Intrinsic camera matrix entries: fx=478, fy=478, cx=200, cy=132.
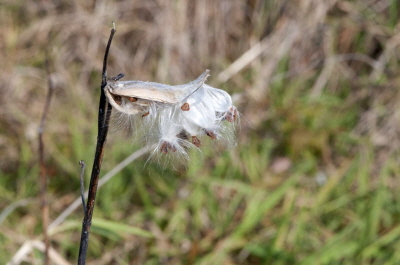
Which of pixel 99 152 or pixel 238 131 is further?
pixel 238 131

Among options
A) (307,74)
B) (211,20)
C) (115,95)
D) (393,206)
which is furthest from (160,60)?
(115,95)

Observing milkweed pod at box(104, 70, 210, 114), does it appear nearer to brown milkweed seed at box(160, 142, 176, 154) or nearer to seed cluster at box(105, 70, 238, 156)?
seed cluster at box(105, 70, 238, 156)

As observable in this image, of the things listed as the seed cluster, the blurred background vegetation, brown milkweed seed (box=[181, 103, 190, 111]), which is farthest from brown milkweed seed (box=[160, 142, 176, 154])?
the blurred background vegetation

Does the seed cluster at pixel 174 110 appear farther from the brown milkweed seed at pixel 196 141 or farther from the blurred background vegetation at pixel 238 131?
the blurred background vegetation at pixel 238 131

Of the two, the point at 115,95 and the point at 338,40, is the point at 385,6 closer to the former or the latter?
the point at 338,40

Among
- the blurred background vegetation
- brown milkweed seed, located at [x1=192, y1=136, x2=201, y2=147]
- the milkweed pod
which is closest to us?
the milkweed pod

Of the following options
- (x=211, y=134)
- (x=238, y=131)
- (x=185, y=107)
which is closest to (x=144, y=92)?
(x=185, y=107)

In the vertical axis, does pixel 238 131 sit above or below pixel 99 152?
above

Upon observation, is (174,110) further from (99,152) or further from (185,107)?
(99,152)
